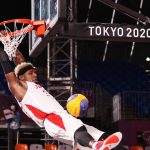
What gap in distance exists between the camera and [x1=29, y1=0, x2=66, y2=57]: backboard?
→ 26.8 feet

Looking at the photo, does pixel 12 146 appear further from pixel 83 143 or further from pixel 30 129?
pixel 83 143

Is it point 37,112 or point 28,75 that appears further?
point 28,75

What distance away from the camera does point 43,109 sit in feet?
19.7

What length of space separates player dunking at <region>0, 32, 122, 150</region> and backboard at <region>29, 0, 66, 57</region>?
7.22 feet

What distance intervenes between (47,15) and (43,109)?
12.1ft

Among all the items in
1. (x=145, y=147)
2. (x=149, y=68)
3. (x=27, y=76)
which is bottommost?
(x=145, y=147)

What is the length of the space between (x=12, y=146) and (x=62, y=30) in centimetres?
641

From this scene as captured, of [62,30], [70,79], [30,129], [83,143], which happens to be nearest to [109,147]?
[83,143]

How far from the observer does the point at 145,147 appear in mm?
14680

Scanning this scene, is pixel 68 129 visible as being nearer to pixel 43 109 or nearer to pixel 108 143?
pixel 43 109

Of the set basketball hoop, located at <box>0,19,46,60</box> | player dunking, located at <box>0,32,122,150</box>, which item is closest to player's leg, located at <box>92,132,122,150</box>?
player dunking, located at <box>0,32,122,150</box>

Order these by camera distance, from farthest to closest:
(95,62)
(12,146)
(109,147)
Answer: (95,62) < (12,146) < (109,147)

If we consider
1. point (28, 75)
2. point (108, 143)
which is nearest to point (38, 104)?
point (28, 75)

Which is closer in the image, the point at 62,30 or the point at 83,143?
the point at 83,143
